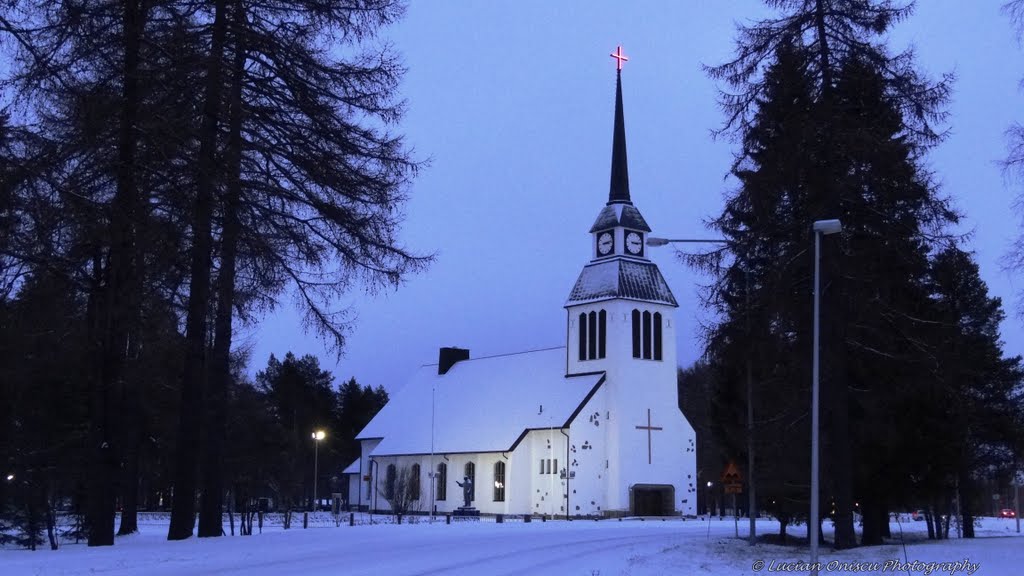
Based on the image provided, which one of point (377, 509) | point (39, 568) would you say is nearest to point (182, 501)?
point (39, 568)

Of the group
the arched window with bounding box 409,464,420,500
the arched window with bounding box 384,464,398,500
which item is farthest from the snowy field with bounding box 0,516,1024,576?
the arched window with bounding box 384,464,398,500

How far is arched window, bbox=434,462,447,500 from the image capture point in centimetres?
6375

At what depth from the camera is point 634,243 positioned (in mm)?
60719

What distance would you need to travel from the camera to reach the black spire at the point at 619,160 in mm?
61781

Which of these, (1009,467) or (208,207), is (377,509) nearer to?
(1009,467)

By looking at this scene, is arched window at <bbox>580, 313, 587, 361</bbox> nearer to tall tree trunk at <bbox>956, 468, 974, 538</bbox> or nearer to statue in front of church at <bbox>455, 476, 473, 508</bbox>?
statue in front of church at <bbox>455, 476, 473, 508</bbox>

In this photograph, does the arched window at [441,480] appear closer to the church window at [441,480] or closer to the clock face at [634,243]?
the church window at [441,480]

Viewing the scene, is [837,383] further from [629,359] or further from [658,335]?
[658,335]

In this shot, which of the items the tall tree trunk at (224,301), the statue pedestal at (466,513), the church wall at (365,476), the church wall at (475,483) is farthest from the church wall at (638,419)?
the tall tree trunk at (224,301)

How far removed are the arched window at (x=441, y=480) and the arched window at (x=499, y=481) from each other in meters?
5.10

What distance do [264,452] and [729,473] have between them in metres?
18.9

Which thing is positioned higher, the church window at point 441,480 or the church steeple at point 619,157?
the church steeple at point 619,157

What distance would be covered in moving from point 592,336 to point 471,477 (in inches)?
435

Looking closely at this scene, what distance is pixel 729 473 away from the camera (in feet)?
89.1
